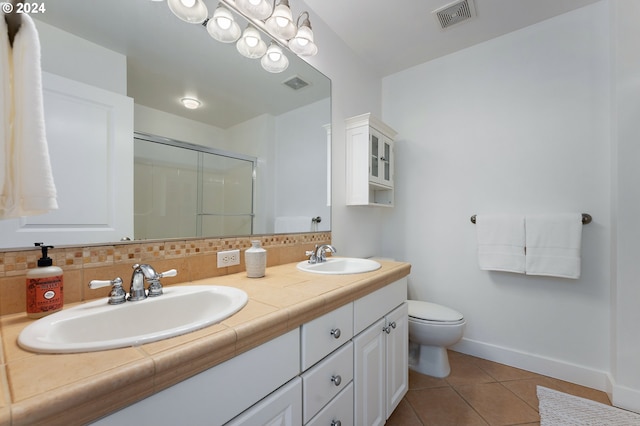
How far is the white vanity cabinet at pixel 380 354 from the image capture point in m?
1.06

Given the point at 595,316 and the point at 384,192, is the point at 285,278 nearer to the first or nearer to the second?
the point at 384,192

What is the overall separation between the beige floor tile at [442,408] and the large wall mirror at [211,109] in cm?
118

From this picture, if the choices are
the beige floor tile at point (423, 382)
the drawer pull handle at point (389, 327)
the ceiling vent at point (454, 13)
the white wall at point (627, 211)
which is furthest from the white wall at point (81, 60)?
the white wall at point (627, 211)

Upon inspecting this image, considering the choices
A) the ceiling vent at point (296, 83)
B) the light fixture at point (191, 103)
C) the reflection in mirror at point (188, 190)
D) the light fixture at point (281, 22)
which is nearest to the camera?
the reflection in mirror at point (188, 190)

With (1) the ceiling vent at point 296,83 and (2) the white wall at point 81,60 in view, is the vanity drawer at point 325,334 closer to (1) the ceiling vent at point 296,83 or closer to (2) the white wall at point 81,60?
(2) the white wall at point 81,60

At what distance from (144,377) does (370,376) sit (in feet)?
3.13

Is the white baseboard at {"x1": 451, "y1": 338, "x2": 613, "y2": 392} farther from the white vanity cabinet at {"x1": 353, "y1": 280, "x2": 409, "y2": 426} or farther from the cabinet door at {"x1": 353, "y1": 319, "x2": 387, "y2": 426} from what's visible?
the cabinet door at {"x1": 353, "y1": 319, "x2": 387, "y2": 426}

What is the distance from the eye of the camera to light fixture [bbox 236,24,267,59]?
4.29 feet

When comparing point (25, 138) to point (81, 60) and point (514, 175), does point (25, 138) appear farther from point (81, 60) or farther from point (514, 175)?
point (514, 175)

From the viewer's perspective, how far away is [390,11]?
69.0 inches

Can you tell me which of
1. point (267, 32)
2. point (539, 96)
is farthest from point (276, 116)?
point (539, 96)

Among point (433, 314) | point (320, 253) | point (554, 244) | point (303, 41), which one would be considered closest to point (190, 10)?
point (303, 41)

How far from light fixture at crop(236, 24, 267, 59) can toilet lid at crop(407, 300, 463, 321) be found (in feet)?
6.09

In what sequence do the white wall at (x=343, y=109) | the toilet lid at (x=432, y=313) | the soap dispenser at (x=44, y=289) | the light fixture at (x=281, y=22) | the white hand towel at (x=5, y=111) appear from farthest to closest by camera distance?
1. the white wall at (x=343, y=109)
2. the toilet lid at (x=432, y=313)
3. the light fixture at (x=281, y=22)
4. the soap dispenser at (x=44, y=289)
5. the white hand towel at (x=5, y=111)
